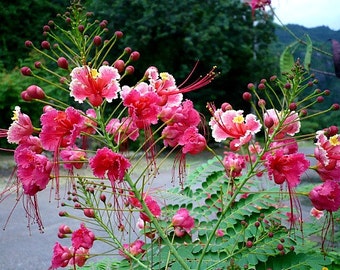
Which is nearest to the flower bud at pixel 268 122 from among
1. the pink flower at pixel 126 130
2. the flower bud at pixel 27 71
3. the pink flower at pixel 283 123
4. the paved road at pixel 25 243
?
the pink flower at pixel 283 123

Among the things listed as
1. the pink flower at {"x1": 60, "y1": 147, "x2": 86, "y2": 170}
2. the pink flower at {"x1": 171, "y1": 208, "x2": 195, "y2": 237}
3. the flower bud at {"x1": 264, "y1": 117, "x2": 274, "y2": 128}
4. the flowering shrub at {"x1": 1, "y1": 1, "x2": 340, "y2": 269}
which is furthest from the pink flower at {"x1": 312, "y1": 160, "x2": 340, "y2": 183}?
the pink flower at {"x1": 60, "y1": 147, "x2": 86, "y2": 170}

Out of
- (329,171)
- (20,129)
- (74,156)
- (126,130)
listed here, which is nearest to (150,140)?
(126,130)

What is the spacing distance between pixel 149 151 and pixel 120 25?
858 cm

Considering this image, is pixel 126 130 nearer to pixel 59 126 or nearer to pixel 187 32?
pixel 59 126

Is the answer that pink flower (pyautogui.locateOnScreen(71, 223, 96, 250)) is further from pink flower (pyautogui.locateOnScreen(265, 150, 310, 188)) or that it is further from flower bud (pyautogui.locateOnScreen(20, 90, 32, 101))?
pink flower (pyautogui.locateOnScreen(265, 150, 310, 188))

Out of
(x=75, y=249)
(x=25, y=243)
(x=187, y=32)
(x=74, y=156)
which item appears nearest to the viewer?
(x=74, y=156)

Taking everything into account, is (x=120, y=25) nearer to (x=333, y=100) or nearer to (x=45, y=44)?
(x=333, y=100)

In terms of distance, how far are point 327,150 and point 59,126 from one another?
0.53 m

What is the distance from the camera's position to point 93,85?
1.07 m

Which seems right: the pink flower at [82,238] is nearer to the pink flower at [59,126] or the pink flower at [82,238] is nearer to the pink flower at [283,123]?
the pink flower at [59,126]

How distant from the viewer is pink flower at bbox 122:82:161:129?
1.07 m

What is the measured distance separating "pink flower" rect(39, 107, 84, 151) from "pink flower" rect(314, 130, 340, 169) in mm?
472

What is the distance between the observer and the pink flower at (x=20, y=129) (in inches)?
43.1

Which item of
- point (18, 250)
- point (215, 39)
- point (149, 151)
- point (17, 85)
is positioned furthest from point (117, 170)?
point (215, 39)
